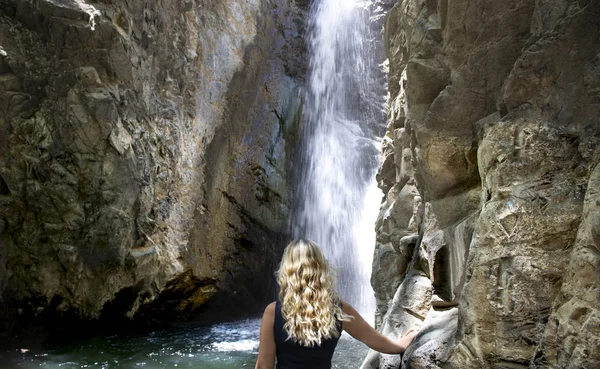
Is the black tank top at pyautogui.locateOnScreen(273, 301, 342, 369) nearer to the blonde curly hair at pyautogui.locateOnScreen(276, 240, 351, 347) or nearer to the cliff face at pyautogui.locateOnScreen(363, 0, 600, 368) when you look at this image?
the blonde curly hair at pyautogui.locateOnScreen(276, 240, 351, 347)

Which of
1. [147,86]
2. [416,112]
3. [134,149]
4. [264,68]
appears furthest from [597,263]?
[264,68]

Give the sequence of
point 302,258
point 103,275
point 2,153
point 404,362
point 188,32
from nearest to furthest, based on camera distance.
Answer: point 302,258, point 404,362, point 2,153, point 103,275, point 188,32

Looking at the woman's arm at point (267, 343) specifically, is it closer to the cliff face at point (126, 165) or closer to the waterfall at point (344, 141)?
the cliff face at point (126, 165)

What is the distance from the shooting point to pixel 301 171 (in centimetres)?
1354

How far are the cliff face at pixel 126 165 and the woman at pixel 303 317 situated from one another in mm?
7800

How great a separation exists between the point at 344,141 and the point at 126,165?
6.95 meters

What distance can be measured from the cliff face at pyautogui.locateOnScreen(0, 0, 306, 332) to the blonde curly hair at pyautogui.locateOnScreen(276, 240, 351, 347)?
7.78 meters

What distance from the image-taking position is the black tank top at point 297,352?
202 centimetres

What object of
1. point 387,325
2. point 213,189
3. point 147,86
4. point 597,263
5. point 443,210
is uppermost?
point 147,86

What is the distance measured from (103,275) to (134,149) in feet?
8.43

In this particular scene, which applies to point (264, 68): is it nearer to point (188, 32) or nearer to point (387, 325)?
point (188, 32)

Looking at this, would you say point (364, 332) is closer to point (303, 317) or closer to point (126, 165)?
point (303, 317)

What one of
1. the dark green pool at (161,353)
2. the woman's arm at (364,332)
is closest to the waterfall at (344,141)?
the dark green pool at (161,353)

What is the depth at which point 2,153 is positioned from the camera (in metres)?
8.63
